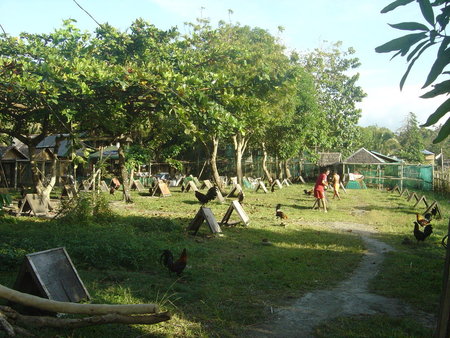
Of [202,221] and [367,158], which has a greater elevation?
[367,158]

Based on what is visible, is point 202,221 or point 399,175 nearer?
point 202,221

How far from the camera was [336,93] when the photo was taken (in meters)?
51.3

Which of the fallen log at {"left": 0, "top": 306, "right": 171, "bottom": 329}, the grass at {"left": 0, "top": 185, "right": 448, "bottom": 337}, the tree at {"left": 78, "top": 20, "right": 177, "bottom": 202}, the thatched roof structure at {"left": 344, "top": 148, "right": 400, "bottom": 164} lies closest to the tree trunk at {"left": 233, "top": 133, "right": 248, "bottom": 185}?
the tree at {"left": 78, "top": 20, "right": 177, "bottom": 202}

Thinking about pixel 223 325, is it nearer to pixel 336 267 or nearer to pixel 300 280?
pixel 300 280

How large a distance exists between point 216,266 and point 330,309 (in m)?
2.79

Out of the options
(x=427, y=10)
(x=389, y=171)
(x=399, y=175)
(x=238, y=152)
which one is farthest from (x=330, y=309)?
(x=389, y=171)

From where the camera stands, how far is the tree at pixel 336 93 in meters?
49.3

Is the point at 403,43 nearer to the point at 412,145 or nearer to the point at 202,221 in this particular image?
the point at 202,221

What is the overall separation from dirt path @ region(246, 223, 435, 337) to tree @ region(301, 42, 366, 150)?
1644 inches

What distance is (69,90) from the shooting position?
10.2m

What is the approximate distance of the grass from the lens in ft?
17.7

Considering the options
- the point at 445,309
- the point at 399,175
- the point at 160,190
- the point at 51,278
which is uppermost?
the point at 399,175

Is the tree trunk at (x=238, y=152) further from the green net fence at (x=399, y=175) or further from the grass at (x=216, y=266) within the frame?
the grass at (x=216, y=266)

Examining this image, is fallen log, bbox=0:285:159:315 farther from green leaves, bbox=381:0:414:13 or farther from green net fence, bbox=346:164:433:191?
green net fence, bbox=346:164:433:191
